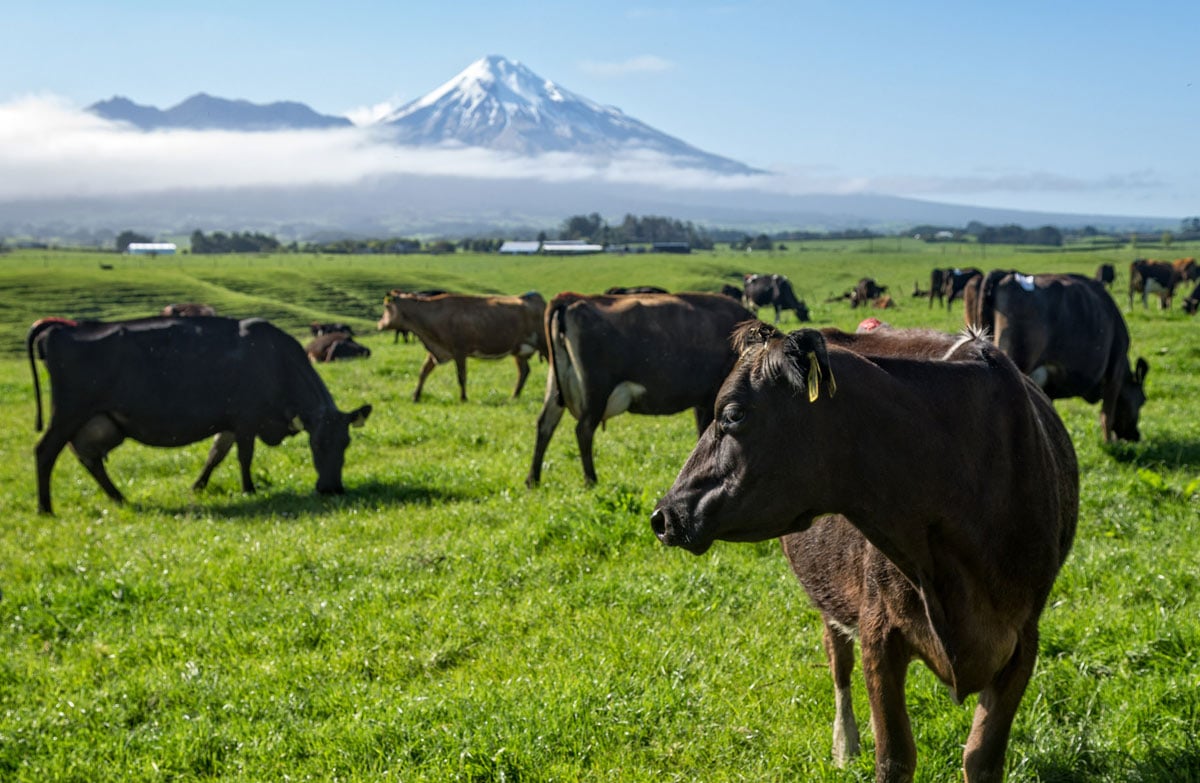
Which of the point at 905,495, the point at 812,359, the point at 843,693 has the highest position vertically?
the point at 812,359

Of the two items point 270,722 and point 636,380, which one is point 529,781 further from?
point 636,380

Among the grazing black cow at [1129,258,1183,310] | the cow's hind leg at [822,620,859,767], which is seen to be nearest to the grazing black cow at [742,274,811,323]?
the grazing black cow at [1129,258,1183,310]

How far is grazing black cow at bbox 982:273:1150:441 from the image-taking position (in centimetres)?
1321

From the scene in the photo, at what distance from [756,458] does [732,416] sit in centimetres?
19

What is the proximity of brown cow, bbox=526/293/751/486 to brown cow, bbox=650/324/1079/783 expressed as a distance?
8.08m

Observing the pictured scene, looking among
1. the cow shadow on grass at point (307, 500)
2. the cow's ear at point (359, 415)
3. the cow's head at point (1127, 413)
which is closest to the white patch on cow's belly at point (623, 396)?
the cow shadow on grass at point (307, 500)

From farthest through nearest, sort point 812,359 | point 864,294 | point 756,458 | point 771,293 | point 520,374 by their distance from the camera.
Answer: point 864,294 < point 771,293 < point 520,374 < point 756,458 < point 812,359

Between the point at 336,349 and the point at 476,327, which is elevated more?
the point at 476,327

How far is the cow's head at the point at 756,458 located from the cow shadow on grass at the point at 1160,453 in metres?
9.91

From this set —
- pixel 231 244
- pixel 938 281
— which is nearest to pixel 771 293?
pixel 938 281

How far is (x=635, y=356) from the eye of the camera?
40.8ft

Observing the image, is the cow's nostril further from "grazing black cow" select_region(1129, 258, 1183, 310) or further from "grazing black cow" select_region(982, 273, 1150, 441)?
"grazing black cow" select_region(1129, 258, 1183, 310)

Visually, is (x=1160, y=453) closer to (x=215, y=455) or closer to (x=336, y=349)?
(x=215, y=455)

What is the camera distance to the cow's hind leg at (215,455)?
13.5 m
